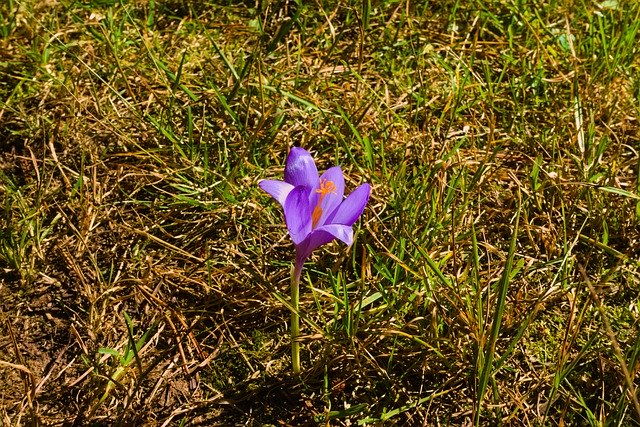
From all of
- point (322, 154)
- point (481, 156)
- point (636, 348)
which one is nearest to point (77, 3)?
point (322, 154)

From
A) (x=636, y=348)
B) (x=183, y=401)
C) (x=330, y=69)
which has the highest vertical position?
(x=330, y=69)

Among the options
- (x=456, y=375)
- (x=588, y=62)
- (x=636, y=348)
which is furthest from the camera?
(x=588, y=62)

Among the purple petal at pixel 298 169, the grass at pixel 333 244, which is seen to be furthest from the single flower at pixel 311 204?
the grass at pixel 333 244

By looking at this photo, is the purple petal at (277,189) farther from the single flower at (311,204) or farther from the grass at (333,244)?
the grass at (333,244)

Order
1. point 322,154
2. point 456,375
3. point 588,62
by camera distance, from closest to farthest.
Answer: point 456,375, point 322,154, point 588,62

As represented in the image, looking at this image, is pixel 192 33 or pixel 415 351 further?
pixel 192 33

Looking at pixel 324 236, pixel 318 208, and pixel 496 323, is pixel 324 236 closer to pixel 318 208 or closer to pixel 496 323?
pixel 318 208

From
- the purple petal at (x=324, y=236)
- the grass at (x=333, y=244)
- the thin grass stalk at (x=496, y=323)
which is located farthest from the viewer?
the grass at (x=333, y=244)

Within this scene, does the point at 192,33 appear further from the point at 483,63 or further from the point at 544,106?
the point at 544,106
